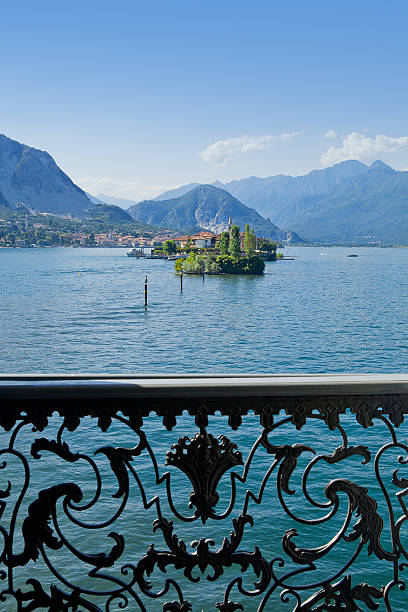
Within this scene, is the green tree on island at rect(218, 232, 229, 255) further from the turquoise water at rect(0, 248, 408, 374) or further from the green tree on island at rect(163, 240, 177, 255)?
the green tree on island at rect(163, 240, 177, 255)

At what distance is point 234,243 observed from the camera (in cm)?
8519

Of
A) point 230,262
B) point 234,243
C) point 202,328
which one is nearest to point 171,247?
point 230,262

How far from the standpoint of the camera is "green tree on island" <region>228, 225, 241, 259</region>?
276 ft

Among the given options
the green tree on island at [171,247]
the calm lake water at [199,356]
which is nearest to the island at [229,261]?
the calm lake water at [199,356]

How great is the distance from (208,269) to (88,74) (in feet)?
155

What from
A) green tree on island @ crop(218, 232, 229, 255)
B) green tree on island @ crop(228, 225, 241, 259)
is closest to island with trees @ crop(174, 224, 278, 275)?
green tree on island @ crop(228, 225, 241, 259)

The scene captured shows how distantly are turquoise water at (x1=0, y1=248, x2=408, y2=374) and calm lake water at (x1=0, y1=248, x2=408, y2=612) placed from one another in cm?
11

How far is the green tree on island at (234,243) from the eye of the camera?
84.2 m

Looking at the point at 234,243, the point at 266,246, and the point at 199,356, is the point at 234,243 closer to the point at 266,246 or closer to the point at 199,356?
the point at 266,246

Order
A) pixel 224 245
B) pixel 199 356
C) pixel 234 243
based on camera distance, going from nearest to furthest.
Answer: pixel 199 356, pixel 234 243, pixel 224 245

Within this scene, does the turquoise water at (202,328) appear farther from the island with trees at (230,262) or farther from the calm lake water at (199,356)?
the island with trees at (230,262)

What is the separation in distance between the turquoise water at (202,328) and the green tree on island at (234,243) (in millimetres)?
16052

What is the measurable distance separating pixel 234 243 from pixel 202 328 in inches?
1979

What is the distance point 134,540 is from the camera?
301 inches
